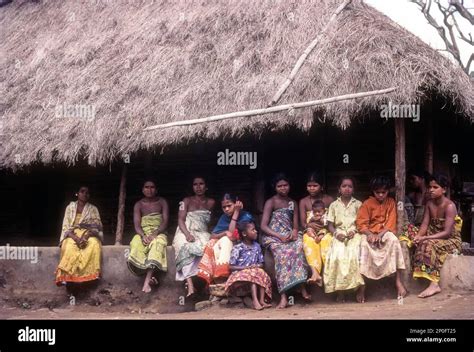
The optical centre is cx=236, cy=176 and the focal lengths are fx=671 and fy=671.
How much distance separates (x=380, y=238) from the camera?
745 cm

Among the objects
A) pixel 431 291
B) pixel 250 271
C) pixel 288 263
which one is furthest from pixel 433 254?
pixel 250 271

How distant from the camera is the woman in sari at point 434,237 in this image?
7.27 meters

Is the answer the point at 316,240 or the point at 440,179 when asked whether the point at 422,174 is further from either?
the point at 316,240

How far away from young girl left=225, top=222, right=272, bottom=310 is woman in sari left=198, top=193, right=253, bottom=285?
0.34 ft

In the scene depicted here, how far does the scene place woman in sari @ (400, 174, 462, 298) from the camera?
727 cm

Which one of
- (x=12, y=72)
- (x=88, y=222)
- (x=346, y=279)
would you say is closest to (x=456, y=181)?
(x=346, y=279)

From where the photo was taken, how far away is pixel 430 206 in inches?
299

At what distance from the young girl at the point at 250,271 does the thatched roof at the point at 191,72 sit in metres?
1.34

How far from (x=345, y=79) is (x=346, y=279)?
2.34 metres

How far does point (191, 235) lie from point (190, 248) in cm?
28

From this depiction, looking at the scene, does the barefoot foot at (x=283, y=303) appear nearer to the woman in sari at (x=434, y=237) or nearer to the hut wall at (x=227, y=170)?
the woman in sari at (x=434, y=237)

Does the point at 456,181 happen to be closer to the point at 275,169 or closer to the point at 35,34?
the point at 275,169

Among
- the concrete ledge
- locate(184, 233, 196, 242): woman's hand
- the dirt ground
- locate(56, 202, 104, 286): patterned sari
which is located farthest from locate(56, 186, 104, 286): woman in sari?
locate(184, 233, 196, 242): woman's hand

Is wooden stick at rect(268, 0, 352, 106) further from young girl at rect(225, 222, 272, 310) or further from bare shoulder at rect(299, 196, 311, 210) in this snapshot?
young girl at rect(225, 222, 272, 310)
